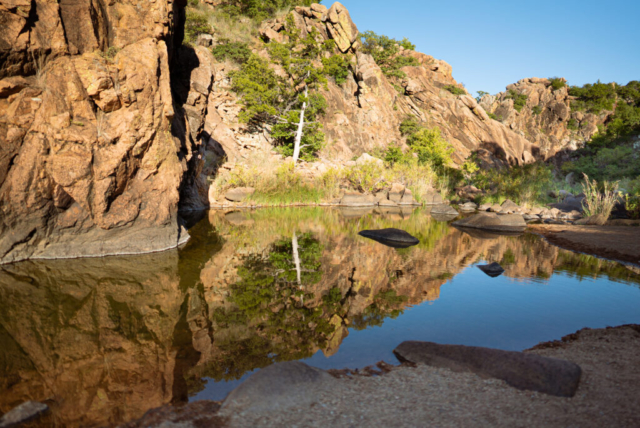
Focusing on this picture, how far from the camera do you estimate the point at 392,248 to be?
31.9 ft

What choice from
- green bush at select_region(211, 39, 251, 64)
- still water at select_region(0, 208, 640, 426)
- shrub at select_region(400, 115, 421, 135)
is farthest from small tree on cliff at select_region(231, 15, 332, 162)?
still water at select_region(0, 208, 640, 426)

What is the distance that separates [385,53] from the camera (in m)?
42.5

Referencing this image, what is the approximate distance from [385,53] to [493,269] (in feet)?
132

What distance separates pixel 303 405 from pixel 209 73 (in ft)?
47.5

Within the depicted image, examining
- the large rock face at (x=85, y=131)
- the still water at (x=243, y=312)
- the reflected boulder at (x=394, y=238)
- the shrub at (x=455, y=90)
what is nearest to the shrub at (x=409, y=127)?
the shrub at (x=455, y=90)

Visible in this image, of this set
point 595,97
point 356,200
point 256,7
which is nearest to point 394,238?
point 356,200

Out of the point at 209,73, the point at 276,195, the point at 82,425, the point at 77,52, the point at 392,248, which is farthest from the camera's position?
the point at 276,195

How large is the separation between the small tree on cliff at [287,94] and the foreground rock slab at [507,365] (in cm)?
2048

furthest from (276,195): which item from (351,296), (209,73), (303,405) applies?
(303,405)

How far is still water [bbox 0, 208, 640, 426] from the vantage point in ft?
10.9

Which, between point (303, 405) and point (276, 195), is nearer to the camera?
point (303, 405)

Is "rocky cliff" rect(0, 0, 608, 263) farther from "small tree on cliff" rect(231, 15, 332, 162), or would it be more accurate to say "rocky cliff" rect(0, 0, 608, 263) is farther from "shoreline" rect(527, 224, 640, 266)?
"small tree on cliff" rect(231, 15, 332, 162)

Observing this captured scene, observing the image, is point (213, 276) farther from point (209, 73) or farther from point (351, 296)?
point (209, 73)

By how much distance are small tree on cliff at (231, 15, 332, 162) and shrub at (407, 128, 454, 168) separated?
11177 millimetres
